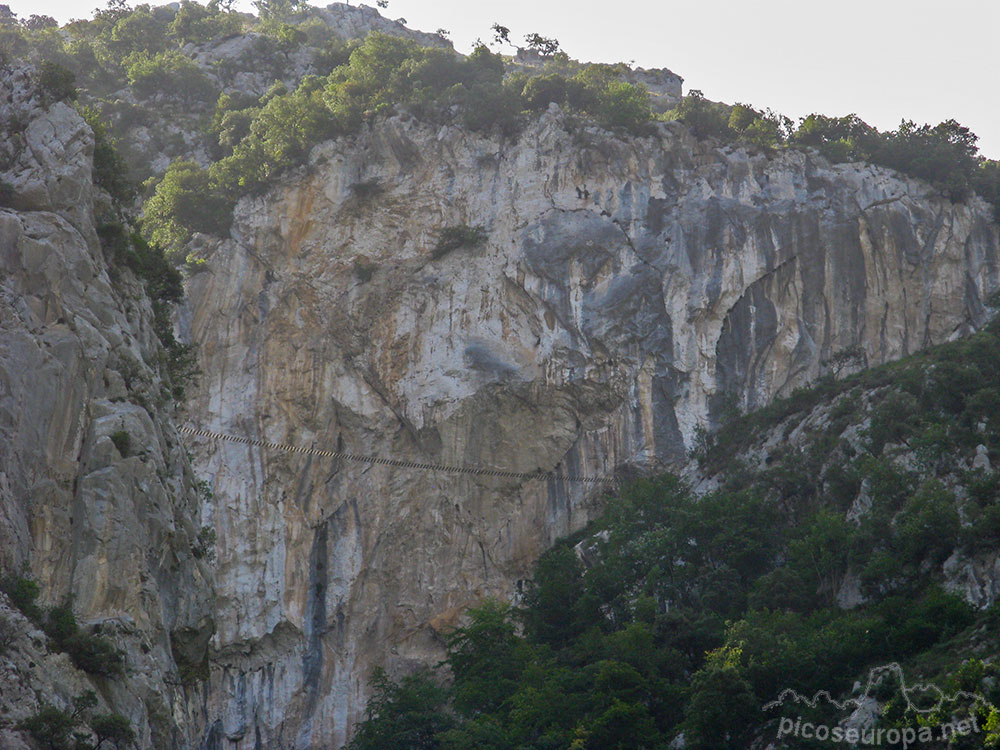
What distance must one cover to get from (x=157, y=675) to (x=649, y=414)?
1079 inches

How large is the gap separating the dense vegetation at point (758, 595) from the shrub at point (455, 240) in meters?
11.9

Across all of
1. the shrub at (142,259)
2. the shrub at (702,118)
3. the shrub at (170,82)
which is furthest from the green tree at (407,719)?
the shrub at (170,82)

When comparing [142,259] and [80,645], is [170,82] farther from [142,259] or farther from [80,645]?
[80,645]

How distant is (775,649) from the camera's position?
113 ft

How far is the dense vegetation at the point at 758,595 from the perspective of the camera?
3328cm

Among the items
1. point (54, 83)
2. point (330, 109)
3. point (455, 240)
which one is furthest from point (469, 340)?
point (54, 83)

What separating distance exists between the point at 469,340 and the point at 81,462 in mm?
25481

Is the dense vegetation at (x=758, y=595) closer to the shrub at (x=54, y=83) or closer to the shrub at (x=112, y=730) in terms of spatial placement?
the shrub at (x=112, y=730)

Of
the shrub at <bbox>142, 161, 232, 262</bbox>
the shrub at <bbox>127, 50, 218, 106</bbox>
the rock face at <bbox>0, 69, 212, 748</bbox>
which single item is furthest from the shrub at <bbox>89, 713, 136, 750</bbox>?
the shrub at <bbox>127, 50, 218, 106</bbox>

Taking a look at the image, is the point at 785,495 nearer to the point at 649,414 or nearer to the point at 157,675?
the point at 649,414

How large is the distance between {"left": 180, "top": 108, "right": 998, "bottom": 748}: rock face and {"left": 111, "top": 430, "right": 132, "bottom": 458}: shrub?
20042 millimetres

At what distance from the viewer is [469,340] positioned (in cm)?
5081

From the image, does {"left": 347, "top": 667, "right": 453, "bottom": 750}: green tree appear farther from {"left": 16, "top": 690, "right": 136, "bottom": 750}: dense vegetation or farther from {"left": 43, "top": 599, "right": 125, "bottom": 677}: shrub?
{"left": 16, "top": 690, "right": 136, "bottom": 750}: dense vegetation

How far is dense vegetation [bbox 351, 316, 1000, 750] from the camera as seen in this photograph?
3328 centimetres
